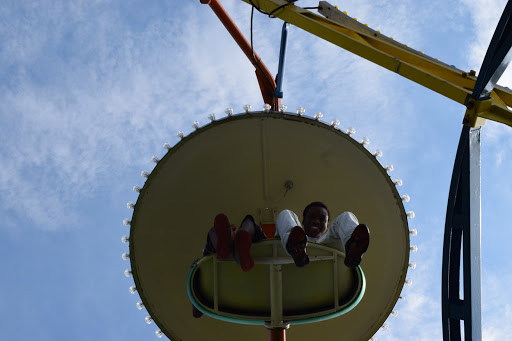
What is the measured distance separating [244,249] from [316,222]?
2391 mm

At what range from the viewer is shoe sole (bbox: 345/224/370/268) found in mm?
7129

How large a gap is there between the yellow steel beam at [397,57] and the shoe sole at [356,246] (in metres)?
2.97

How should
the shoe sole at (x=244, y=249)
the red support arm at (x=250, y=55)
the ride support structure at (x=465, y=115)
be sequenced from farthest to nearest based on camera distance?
1. the red support arm at (x=250, y=55)
2. the ride support structure at (x=465, y=115)
3. the shoe sole at (x=244, y=249)

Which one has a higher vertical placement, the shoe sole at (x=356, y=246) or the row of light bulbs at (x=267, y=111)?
the row of light bulbs at (x=267, y=111)

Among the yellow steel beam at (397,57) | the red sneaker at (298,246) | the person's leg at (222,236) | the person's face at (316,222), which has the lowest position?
the red sneaker at (298,246)

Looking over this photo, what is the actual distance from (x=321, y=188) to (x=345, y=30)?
318 centimetres

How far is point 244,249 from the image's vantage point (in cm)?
743

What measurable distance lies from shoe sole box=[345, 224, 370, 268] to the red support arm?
5.66m

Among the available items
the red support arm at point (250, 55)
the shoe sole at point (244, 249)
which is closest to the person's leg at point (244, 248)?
the shoe sole at point (244, 249)

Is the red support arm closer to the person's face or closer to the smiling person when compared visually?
the person's face

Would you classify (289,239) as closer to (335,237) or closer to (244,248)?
(244,248)

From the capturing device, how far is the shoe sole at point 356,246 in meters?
7.13

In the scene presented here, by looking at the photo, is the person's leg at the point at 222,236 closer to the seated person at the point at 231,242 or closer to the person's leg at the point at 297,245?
the seated person at the point at 231,242

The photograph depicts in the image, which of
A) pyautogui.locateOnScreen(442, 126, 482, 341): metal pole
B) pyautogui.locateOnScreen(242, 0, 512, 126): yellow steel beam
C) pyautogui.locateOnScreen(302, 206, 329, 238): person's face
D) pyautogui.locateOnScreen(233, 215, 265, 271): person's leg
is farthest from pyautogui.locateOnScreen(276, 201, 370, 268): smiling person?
pyautogui.locateOnScreen(242, 0, 512, 126): yellow steel beam
